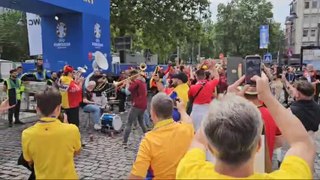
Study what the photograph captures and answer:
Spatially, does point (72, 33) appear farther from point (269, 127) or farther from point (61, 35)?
point (269, 127)

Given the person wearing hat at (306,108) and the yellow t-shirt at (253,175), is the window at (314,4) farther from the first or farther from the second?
the yellow t-shirt at (253,175)

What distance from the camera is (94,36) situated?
1599 centimetres

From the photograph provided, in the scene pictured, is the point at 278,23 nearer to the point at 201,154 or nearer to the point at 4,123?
the point at 4,123

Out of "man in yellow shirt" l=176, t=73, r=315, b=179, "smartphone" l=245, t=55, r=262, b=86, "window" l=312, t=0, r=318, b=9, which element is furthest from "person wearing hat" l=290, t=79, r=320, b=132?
"window" l=312, t=0, r=318, b=9

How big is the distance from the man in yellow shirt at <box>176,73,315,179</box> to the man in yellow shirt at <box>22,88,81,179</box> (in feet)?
5.63

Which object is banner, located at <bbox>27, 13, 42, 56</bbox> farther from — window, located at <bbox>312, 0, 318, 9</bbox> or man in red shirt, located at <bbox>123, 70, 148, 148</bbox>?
window, located at <bbox>312, 0, 318, 9</bbox>

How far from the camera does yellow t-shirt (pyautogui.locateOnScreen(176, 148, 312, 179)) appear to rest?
1.69 metres

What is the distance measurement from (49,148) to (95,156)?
4.50 metres

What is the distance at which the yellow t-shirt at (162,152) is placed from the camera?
3.10m

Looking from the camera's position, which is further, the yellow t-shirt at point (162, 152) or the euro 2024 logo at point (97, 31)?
the euro 2024 logo at point (97, 31)

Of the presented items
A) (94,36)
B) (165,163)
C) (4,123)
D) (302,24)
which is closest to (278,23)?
(302,24)

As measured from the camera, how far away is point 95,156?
7.65 meters

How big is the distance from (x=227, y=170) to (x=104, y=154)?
21.0ft

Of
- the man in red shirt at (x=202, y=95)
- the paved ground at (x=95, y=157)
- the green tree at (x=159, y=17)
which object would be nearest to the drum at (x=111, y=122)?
the paved ground at (x=95, y=157)
